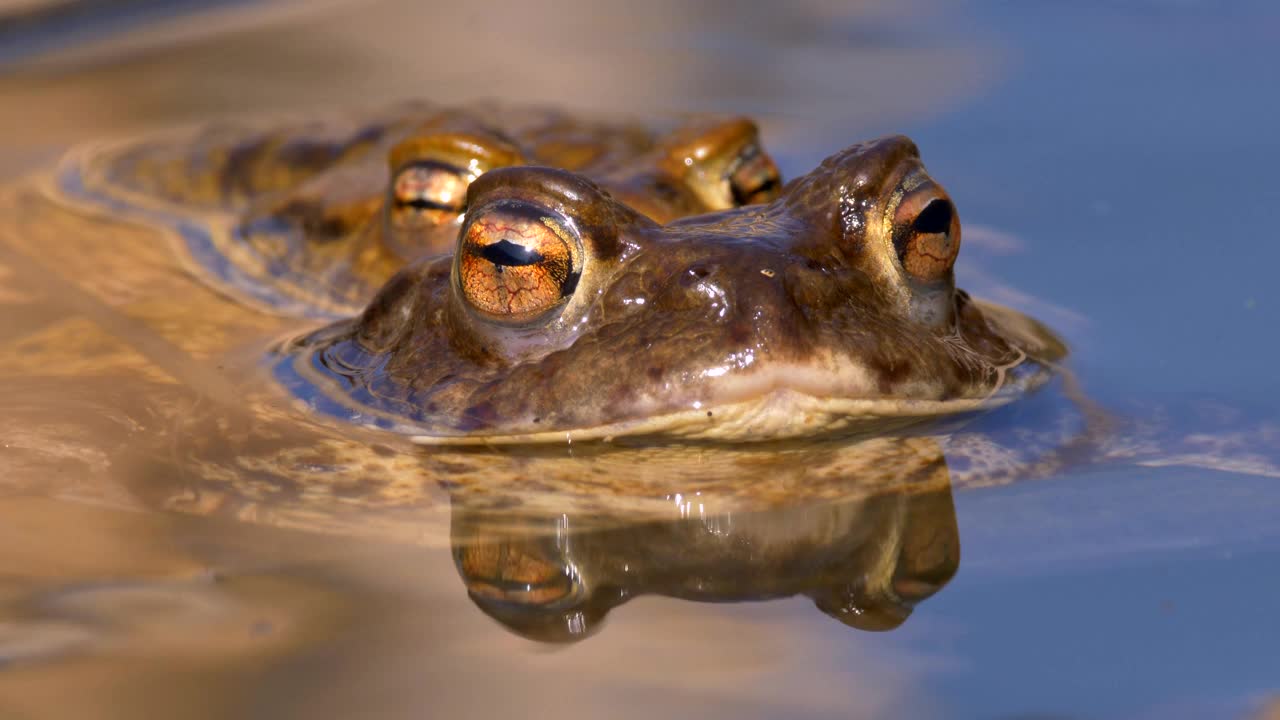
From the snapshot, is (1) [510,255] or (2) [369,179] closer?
(1) [510,255]

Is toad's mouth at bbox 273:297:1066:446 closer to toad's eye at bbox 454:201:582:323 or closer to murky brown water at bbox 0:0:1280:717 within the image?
murky brown water at bbox 0:0:1280:717

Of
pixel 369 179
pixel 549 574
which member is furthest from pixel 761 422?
pixel 369 179

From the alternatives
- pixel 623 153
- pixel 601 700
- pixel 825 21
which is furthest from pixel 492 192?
pixel 825 21

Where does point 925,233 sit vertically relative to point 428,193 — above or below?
below

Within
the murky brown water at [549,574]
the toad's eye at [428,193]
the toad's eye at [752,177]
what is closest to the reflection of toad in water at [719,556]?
the murky brown water at [549,574]

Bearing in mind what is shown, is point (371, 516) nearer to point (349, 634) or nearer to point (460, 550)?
point (460, 550)

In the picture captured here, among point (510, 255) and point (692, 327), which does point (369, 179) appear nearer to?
point (510, 255)

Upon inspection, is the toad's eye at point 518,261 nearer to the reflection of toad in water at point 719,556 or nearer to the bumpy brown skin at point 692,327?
the bumpy brown skin at point 692,327
